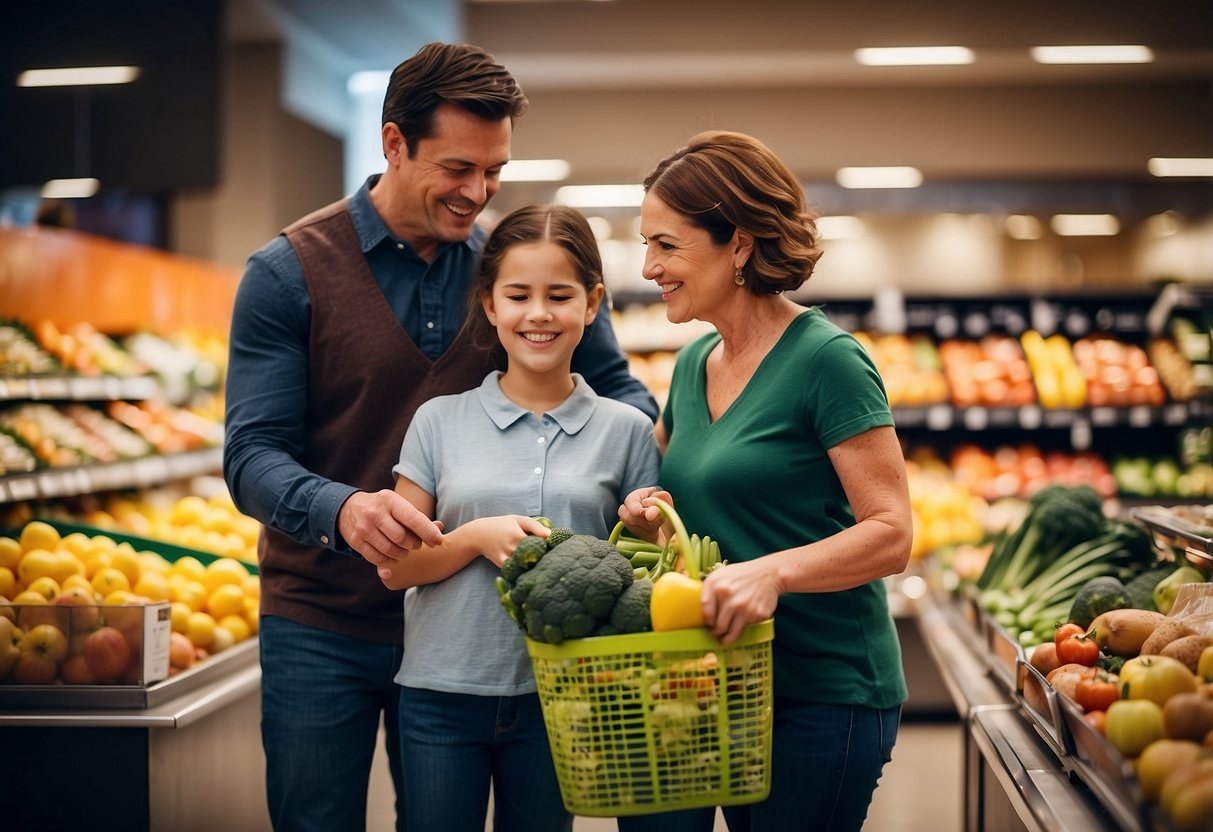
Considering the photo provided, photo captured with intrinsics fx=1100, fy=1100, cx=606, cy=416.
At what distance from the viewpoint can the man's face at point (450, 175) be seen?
2.22 metres

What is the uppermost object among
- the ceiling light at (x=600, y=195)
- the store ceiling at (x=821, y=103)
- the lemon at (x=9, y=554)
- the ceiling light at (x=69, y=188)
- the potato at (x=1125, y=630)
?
the store ceiling at (x=821, y=103)

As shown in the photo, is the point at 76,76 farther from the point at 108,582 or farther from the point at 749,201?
the point at 749,201

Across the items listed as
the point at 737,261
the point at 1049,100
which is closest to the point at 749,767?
the point at 737,261

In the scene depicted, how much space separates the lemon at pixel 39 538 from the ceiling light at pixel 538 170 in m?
5.45

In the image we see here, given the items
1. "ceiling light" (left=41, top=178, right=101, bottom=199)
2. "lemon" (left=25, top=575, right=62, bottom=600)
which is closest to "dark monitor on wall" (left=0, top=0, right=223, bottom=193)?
"ceiling light" (left=41, top=178, right=101, bottom=199)

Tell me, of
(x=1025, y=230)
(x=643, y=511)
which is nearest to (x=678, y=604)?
(x=643, y=511)

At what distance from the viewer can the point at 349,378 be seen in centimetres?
227

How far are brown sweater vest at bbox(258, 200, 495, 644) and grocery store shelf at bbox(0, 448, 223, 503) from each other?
1908mm

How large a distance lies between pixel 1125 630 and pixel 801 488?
0.88m

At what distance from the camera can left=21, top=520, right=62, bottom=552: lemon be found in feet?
9.69

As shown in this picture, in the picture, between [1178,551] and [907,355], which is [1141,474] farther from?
[1178,551]

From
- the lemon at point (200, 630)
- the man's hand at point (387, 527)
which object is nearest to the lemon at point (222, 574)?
the lemon at point (200, 630)

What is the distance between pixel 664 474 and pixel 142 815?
4.77ft

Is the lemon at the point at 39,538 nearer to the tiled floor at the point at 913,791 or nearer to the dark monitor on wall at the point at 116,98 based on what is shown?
the tiled floor at the point at 913,791
